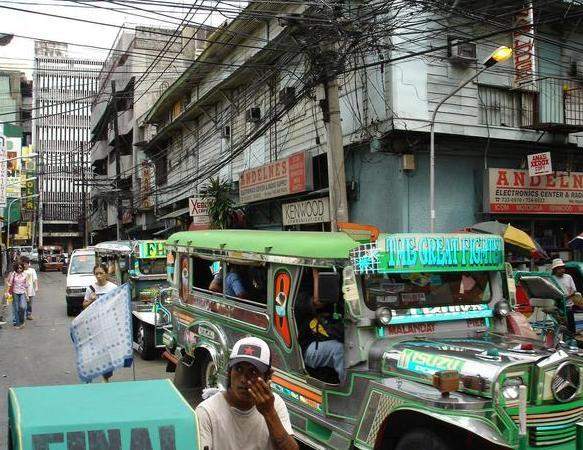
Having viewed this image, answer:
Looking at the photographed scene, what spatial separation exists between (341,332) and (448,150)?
943 cm

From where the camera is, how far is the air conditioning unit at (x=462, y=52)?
13438mm

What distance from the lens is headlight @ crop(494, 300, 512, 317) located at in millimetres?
5344

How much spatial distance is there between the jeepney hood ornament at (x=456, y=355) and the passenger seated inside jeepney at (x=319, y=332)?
0.37 meters

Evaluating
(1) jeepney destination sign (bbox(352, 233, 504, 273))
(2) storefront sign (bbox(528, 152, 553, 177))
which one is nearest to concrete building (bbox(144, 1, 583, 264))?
(2) storefront sign (bbox(528, 152, 553, 177))

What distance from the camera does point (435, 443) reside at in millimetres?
3834

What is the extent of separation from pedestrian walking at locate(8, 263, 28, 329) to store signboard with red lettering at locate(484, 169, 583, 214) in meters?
11.4

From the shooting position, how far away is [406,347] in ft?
14.9

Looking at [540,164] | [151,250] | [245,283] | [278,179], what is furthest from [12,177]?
[245,283]

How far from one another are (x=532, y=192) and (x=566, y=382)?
1109cm

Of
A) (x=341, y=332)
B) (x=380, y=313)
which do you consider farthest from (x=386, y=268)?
(x=341, y=332)

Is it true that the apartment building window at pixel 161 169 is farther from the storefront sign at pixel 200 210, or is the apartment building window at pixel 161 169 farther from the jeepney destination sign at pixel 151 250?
the jeepney destination sign at pixel 151 250

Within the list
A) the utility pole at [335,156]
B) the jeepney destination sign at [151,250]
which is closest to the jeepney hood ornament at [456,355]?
the utility pole at [335,156]

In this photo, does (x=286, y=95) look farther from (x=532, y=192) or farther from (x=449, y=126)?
(x=532, y=192)

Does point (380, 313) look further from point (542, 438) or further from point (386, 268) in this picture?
point (542, 438)
